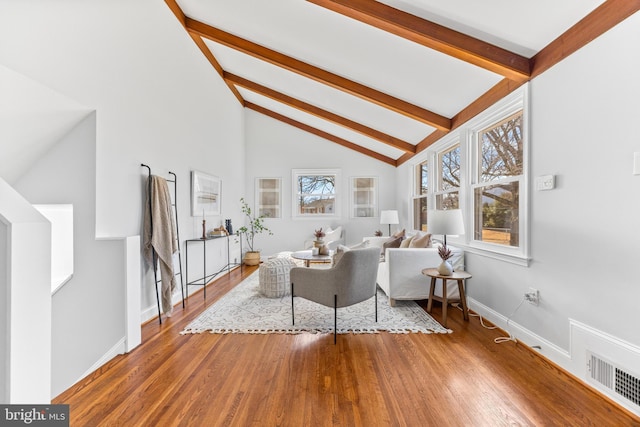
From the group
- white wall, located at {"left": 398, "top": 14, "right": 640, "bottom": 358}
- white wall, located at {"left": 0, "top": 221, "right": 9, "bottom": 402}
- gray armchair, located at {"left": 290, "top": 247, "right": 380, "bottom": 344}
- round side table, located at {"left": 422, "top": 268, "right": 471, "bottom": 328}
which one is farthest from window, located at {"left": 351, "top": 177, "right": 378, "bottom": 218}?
white wall, located at {"left": 0, "top": 221, "right": 9, "bottom": 402}

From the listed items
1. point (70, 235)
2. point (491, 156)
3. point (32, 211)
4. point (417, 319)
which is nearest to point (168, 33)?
point (70, 235)

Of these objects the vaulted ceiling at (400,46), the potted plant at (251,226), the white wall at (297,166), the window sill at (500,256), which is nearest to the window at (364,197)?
the white wall at (297,166)

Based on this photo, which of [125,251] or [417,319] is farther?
[417,319]

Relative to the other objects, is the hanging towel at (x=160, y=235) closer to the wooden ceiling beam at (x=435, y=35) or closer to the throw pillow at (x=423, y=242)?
the wooden ceiling beam at (x=435, y=35)

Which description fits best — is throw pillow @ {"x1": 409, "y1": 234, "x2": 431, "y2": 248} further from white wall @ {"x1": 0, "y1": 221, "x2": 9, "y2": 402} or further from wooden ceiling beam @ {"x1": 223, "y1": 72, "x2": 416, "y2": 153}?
white wall @ {"x1": 0, "y1": 221, "x2": 9, "y2": 402}

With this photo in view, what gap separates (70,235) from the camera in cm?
Answer: 246

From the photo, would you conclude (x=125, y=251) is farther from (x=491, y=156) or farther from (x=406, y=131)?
(x=406, y=131)

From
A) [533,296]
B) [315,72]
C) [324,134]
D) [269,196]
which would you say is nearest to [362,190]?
[324,134]

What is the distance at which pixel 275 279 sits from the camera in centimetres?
362

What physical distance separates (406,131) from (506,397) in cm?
403

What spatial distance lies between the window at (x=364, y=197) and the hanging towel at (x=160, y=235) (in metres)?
4.54

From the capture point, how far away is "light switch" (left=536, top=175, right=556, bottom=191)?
2.08 meters

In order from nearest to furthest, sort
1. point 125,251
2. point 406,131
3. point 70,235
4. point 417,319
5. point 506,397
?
point 506,397 < point 125,251 < point 70,235 < point 417,319 < point 406,131

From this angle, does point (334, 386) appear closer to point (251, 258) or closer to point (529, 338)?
point (529, 338)
